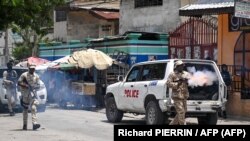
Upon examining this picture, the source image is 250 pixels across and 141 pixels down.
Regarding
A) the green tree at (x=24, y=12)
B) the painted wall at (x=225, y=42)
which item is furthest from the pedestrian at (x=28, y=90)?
the painted wall at (x=225, y=42)

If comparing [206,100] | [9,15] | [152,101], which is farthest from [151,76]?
[9,15]

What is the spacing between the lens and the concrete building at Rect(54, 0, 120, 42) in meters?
32.8

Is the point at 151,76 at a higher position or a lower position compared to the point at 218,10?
lower

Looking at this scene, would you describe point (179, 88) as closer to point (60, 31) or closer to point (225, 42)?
point (225, 42)

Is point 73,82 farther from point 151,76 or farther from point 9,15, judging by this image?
point 151,76

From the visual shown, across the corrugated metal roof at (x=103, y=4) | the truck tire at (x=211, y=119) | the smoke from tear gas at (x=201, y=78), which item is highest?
the corrugated metal roof at (x=103, y=4)

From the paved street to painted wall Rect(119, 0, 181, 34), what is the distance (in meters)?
9.33

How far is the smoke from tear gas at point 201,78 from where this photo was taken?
13370 mm

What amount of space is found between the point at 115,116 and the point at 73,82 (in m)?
7.32

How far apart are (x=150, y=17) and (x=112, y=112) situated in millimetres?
12822

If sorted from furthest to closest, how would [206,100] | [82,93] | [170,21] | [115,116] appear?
[170,21] < [82,93] < [115,116] < [206,100]

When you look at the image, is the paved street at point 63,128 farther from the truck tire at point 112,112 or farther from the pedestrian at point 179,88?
the pedestrian at point 179,88

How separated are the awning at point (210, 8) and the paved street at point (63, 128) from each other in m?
3.68

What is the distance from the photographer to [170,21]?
26.9 m
